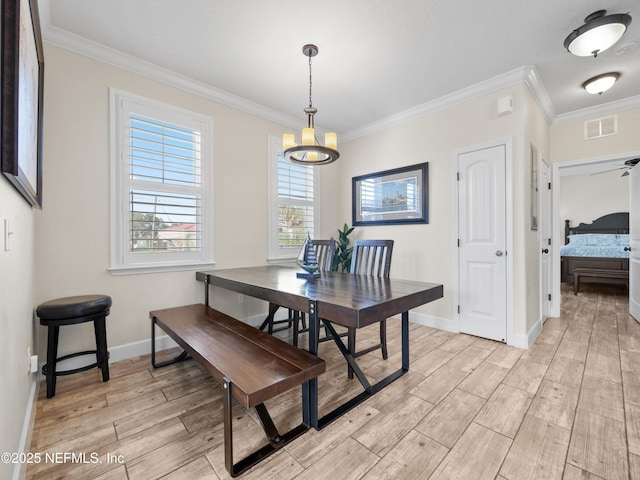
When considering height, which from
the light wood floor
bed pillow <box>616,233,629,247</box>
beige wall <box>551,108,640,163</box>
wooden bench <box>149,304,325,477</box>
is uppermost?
beige wall <box>551,108,640,163</box>

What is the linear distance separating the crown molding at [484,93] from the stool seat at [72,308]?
3.75m

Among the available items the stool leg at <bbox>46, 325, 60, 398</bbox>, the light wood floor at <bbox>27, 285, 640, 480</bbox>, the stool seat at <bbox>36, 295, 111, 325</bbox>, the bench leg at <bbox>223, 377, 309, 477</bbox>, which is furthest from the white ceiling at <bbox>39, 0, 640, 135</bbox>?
the light wood floor at <bbox>27, 285, 640, 480</bbox>

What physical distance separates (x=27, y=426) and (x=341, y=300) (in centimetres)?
183

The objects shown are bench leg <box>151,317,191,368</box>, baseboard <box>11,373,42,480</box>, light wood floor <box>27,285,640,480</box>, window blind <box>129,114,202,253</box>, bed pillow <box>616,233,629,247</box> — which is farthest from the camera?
bed pillow <box>616,233,629,247</box>

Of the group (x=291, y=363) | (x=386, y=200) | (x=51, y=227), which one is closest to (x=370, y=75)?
(x=386, y=200)

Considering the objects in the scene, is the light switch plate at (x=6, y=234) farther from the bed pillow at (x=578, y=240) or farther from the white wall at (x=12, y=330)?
the bed pillow at (x=578, y=240)

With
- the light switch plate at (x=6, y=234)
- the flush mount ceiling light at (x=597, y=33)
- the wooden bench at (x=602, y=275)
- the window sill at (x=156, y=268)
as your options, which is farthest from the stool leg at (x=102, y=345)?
the wooden bench at (x=602, y=275)

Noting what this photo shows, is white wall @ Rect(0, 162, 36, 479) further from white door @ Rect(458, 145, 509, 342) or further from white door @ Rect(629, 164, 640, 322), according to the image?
white door @ Rect(629, 164, 640, 322)

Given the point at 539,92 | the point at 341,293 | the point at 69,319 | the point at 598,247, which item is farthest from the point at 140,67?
the point at 598,247

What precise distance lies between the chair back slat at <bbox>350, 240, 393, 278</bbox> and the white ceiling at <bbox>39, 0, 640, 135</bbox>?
1724 mm

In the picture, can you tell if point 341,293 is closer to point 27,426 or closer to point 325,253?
point 325,253

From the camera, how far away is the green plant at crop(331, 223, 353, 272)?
4215 millimetres

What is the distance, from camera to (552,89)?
10.3 feet

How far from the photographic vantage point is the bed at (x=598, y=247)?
205 inches
